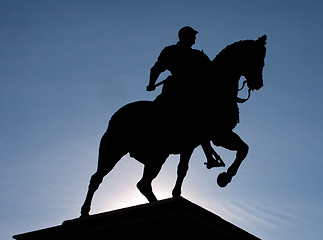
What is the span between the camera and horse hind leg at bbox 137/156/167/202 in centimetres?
938

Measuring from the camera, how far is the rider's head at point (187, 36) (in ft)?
32.0

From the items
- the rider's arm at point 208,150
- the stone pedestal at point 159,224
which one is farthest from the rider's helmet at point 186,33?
the stone pedestal at point 159,224

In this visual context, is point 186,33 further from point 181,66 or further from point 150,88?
point 150,88

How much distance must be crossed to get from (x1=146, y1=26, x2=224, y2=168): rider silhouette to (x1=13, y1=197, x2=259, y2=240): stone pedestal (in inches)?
94.9

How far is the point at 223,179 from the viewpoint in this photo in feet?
27.9

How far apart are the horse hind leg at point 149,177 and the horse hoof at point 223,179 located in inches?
48.0

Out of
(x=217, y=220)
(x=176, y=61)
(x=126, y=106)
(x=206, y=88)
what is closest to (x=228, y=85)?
(x=206, y=88)

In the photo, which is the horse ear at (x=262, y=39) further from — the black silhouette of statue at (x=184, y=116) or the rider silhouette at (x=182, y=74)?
the rider silhouette at (x=182, y=74)

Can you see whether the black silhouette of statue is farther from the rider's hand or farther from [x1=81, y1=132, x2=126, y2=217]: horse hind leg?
the rider's hand

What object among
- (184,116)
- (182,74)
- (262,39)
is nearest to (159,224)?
(184,116)

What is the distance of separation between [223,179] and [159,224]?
214cm

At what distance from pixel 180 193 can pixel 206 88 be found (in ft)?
5.12

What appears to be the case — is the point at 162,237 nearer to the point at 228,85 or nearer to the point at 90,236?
the point at 90,236

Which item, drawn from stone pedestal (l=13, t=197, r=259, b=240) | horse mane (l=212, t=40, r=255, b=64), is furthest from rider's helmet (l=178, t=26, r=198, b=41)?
stone pedestal (l=13, t=197, r=259, b=240)
